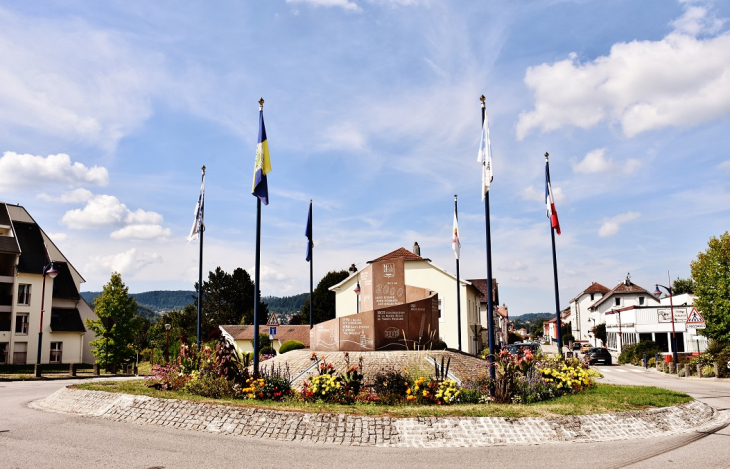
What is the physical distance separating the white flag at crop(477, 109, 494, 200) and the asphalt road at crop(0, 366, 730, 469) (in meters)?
7.10

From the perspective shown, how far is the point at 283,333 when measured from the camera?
48.8 meters

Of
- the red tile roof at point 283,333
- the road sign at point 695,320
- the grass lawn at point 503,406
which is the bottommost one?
the grass lawn at point 503,406

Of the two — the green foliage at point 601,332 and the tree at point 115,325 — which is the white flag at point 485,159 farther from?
the green foliage at point 601,332

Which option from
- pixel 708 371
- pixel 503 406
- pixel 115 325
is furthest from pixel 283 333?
pixel 503 406

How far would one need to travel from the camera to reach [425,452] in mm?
9547

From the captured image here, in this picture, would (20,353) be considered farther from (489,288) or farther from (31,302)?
A: (489,288)

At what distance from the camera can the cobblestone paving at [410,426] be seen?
10.2 metres

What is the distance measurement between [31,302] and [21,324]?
187 centimetres

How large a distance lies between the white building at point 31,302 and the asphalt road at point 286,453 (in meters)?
38.1

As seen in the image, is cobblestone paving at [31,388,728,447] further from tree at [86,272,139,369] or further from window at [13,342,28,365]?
window at [13,342,28,365]

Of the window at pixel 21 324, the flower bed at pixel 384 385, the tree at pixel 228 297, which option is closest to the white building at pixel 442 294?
the window at pixel 21 324

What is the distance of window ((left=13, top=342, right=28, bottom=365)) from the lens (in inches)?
1784

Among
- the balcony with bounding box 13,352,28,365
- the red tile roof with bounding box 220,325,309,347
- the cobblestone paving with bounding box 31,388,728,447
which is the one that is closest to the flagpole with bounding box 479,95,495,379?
the cobblestone paving with bounding box 31,388,728,447

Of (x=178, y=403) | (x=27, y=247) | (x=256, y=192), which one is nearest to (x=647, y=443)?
(x=178, y=403)
